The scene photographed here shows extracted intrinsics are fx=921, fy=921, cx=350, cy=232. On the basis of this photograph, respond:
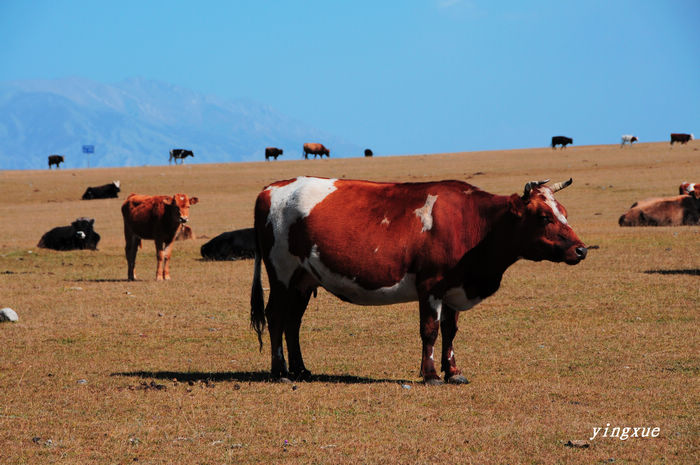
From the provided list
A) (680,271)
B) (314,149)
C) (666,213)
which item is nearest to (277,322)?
(680,271)

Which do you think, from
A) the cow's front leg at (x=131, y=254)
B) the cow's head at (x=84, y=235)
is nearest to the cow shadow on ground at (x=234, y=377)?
the cow's front leg at (x=131, y=254)

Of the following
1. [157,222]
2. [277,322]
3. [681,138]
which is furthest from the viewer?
[681,138]

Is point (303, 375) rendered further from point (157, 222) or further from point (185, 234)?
point (185, 234)

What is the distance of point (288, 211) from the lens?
37.6ft

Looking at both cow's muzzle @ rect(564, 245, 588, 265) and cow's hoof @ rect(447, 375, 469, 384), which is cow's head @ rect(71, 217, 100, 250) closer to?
cow's hoof @ rect(447, 375, 469, 384)

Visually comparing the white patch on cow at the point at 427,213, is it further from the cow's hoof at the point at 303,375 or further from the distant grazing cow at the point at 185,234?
the distant grazing cow at the point at 185,234

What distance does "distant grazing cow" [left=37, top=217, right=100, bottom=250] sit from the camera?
100 ft

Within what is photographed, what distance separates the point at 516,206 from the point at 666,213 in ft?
78.6

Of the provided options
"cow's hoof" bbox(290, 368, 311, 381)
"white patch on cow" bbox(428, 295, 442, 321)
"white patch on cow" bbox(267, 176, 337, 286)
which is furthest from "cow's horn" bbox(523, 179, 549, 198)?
"cow's hoof" bbox(290, 368, 311, 381)

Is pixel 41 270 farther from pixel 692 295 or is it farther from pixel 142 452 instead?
pixel 142 452

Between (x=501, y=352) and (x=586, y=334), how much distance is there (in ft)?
6.22

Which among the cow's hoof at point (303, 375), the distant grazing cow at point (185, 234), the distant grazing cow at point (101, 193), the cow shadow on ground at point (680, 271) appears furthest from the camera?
the distant grazing cow at point (101, 193)

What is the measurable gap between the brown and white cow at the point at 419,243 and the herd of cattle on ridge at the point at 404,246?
1 cm

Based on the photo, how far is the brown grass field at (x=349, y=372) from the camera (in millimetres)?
8086
